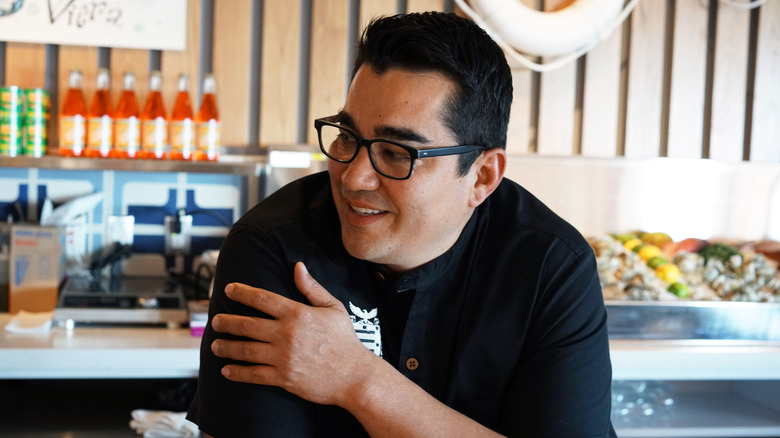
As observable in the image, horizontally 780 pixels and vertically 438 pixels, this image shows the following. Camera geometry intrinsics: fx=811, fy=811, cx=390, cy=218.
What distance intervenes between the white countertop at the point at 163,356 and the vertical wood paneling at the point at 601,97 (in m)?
0.89

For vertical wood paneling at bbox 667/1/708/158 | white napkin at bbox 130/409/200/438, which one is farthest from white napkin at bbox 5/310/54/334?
vertical wood paneling at bbox 667/1/708/158

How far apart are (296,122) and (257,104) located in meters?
0.15

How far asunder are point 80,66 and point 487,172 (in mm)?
1808

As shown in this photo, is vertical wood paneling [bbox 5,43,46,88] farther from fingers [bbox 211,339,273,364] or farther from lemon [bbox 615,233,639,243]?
lemon [bbox 615,233,639,243]

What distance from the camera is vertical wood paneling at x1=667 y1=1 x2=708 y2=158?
293 centimetres

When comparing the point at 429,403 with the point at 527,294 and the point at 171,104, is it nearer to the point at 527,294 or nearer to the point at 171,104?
the point at 527,294

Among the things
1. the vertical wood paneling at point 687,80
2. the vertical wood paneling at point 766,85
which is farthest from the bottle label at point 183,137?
the vertical wood paneling at point 766,85

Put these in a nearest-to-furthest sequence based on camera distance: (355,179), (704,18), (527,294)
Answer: (355,179), (527,294), (704,18)

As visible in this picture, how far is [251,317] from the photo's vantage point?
44.8 inches

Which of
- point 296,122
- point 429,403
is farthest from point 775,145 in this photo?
point 429,403

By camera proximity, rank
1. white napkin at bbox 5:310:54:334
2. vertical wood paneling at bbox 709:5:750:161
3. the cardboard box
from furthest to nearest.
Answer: vertical wood paneling at bbox 709:5:750:161 < the cardboard box < white napkin at bbox 5:310:54:334

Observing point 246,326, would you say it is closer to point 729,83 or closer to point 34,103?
point 34,103

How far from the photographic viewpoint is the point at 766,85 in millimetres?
2990

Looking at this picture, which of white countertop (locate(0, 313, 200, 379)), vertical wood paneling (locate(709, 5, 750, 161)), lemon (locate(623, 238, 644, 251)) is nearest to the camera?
white countertop (locate(0, 313, 200, 379))
